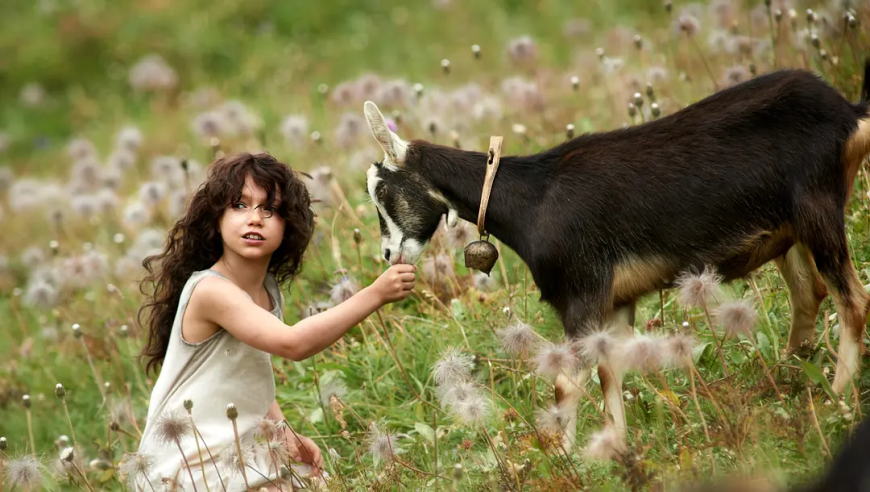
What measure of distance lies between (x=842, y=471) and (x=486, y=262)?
2133mm

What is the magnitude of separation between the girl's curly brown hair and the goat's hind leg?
2.16 metres

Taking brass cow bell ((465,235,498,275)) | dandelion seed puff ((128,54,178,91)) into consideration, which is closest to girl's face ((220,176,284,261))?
brass cow bell ((465,235,498,275))

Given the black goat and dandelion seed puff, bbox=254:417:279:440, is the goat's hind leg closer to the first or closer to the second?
the black goat

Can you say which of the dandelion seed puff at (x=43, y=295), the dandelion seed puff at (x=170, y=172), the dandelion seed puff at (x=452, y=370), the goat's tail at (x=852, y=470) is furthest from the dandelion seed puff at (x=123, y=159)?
the goat's tail at (x=852, y=470)

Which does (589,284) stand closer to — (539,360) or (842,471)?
(539,360)

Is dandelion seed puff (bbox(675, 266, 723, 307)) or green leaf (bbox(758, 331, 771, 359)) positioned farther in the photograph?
green leaf (bbox(758, 331, 771, 359))

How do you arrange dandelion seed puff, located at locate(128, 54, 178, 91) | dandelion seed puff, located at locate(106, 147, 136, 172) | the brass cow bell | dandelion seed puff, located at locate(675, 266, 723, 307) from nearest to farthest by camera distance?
dandelion seed puff, located at locate(675, 266, 723, 307) → the brass cow bell → dandelion seed puff, located at locate(106, 147, 136, 172) → dandelion seed puff, located at locate(128, 54, 178, 91)

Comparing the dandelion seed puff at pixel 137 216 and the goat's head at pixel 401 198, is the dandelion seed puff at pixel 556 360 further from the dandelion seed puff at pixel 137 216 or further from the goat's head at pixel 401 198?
the dandelion seed puff at pixel 137 216

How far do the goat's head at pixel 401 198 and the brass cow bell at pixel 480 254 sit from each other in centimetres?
14

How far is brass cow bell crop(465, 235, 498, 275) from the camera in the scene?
4.09 m

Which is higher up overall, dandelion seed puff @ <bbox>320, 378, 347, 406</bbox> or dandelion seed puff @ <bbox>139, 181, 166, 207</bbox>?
dandelion seed puff @ <bbox>139, 181, 166, 207</bbox>

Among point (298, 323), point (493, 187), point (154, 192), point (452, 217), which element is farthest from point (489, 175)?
point (154, 192)

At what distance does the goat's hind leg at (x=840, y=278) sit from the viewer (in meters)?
3.67

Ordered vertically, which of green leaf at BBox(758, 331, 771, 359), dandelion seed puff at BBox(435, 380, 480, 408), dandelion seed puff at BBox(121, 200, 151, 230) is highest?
dandelion seed puff at BBox(121, 200, 151, 230)
